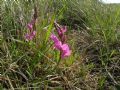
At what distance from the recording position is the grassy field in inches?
65.6

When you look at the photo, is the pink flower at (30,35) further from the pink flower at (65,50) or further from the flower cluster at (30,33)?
the pink flower at (65,50)

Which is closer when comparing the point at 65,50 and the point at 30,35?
the point at 65,50

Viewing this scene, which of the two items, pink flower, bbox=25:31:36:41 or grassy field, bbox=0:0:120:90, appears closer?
grassy field, bbox=0:0:120:90

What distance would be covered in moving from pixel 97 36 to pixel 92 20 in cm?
35

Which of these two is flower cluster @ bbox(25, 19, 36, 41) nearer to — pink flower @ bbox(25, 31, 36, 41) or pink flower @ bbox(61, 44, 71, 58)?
pink flower @ bbox(25, 31, 36, 41)

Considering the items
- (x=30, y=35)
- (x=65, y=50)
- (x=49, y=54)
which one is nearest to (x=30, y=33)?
(x=30, y=35)

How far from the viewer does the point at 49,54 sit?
183cm

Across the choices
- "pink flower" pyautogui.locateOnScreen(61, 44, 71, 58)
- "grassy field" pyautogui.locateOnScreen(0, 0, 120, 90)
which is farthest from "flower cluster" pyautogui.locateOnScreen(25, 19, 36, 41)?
"pink flower" pyautogui.locateOnScreen(61, 44, 71, 58)

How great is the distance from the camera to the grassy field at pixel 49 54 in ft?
5.47

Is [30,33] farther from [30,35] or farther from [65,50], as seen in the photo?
[65,50]

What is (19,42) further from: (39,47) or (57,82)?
(57,82)

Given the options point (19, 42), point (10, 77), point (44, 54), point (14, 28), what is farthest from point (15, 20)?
point (10, 77)

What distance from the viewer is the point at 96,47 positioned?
2287mm

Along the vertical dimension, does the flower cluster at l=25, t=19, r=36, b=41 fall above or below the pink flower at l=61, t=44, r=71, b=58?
A: above
